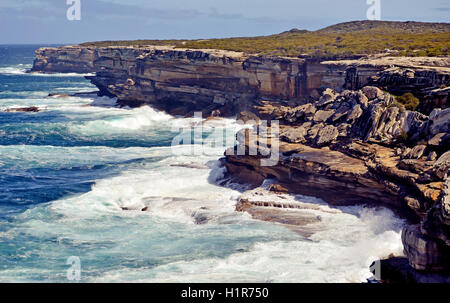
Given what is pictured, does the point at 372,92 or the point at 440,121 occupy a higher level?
the point at 372,92

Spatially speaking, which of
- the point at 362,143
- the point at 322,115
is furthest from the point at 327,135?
the point at 322,115

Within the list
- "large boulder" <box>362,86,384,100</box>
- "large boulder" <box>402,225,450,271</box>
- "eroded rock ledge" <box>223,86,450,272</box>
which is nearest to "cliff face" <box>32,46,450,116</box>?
"large boulder" <box>362,86,384,100</box>

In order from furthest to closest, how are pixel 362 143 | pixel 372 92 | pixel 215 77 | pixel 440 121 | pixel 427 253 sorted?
pixel 215 77 < pixel 372 92 < pixel 362 143 < pixel 440 121 < pixel 427 253

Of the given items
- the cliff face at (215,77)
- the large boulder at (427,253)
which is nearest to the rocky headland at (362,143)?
the large boulder at (427,253)

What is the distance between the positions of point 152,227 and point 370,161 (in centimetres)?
1135

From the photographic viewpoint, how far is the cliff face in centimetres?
4775

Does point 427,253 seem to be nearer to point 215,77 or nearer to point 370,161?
point 370,161

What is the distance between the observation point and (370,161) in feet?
81.2

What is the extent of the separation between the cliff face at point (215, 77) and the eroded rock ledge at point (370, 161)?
916cm

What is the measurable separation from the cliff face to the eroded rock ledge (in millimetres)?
9159

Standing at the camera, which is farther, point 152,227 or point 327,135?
point 327,135

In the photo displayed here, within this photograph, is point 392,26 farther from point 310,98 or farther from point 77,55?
point 77,55

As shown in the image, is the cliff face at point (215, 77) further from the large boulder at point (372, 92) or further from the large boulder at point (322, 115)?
the large boulder at point (322, 115)
